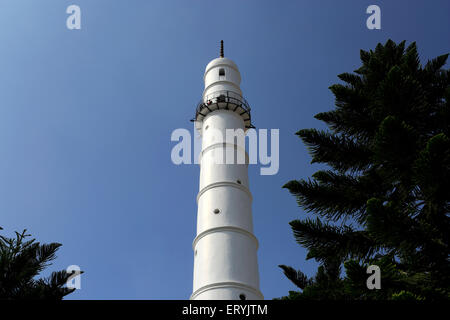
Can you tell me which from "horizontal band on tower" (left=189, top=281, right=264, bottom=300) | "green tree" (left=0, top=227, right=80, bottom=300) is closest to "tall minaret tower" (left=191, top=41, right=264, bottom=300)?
"horizontal band on tower" (left=189, top=281, right=264, bottom=300)

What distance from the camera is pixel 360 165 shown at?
11570 millimetres

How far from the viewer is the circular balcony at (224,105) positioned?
29.6 meters

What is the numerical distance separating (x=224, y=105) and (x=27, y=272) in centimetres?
1880

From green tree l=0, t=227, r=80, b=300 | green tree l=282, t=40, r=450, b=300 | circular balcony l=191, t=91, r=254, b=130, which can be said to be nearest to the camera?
green tree l=282, t=40, r=450, b=300

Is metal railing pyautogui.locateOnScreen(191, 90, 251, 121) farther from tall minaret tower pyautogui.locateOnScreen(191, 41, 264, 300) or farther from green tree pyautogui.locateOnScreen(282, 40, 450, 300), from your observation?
green tree pyautogui.locateOnScreen(282, 40, 450, 300)

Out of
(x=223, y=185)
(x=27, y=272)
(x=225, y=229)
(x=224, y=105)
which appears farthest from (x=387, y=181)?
(x=224, y=105)

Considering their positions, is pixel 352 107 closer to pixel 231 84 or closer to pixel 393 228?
pixel 393 228

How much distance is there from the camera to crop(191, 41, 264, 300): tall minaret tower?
2095 centimetres

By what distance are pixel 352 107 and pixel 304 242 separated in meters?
3.62

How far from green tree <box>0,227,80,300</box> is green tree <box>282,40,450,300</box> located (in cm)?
674

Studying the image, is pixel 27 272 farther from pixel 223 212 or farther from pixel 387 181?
pixel 223 212

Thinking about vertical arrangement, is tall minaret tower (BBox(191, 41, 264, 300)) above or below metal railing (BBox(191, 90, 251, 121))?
below

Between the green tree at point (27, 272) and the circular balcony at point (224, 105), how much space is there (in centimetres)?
1749
